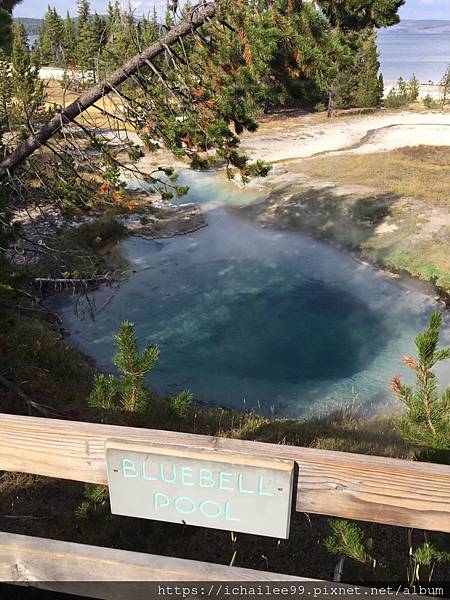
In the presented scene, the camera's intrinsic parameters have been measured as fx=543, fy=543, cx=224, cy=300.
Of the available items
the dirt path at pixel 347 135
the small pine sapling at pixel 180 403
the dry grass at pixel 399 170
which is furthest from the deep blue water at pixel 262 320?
the dirt path at pixel 347 135

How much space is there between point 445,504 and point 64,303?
13730 millimetres

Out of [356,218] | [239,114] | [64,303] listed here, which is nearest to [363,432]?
[239,114]

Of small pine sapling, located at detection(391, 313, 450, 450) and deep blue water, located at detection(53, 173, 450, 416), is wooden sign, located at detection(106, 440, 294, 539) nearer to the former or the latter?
small pine sapling, located at detection(391, 313, 450, 450)

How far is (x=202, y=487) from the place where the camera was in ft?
6.56

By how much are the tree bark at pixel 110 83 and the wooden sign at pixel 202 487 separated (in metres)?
5.59

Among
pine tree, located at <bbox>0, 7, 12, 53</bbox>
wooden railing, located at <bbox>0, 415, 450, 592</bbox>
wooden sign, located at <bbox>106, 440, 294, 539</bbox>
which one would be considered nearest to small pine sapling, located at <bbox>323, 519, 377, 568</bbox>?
wooden railing, located at <bbox>0, 415, 450, 592</bbox>

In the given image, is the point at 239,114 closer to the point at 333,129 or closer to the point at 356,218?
the point at 356,218

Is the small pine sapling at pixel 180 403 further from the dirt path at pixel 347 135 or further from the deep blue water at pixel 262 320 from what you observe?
the dirt path at pixel 347 135

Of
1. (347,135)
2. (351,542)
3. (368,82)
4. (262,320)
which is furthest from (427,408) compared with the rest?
(368,82)

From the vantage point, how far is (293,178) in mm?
24016

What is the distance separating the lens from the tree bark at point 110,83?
20.8ft

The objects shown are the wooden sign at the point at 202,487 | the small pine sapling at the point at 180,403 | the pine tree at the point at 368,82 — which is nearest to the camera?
the wooden sign at the point at 202,487

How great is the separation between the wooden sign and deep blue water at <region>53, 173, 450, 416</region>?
843cm

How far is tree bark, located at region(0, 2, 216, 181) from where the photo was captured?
20.8 ft
